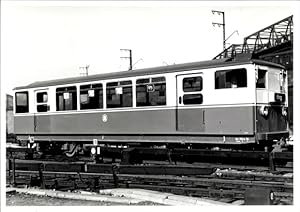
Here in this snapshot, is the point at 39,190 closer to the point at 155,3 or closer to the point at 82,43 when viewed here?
the point at 82,43

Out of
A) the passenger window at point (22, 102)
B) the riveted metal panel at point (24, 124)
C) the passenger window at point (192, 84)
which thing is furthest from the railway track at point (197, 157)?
the passenger window at point (22, 102)

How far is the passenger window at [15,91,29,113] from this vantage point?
15221 millimetres

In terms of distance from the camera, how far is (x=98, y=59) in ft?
33.4

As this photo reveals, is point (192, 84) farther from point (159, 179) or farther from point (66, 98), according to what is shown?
point (66, 98)

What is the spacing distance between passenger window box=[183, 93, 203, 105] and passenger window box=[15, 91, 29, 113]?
6159 mm

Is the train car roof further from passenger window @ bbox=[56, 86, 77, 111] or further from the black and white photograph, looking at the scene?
passenger window @ bbox=[56, 86, 77, 111]

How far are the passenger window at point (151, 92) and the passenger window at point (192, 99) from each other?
23.3 inches

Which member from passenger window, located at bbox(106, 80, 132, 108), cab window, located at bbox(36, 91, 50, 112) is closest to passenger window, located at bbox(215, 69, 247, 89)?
passenger window, located at bbox(106, 80, 132, 108)

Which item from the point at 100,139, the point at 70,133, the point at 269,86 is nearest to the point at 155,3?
the point at 269,86

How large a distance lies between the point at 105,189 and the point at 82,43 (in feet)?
9.45

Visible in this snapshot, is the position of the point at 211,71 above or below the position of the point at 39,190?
above

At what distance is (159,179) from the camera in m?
9.24

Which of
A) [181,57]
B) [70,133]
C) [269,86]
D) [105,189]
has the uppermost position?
[181,57]

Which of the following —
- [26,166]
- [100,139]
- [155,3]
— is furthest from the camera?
[100,139]
